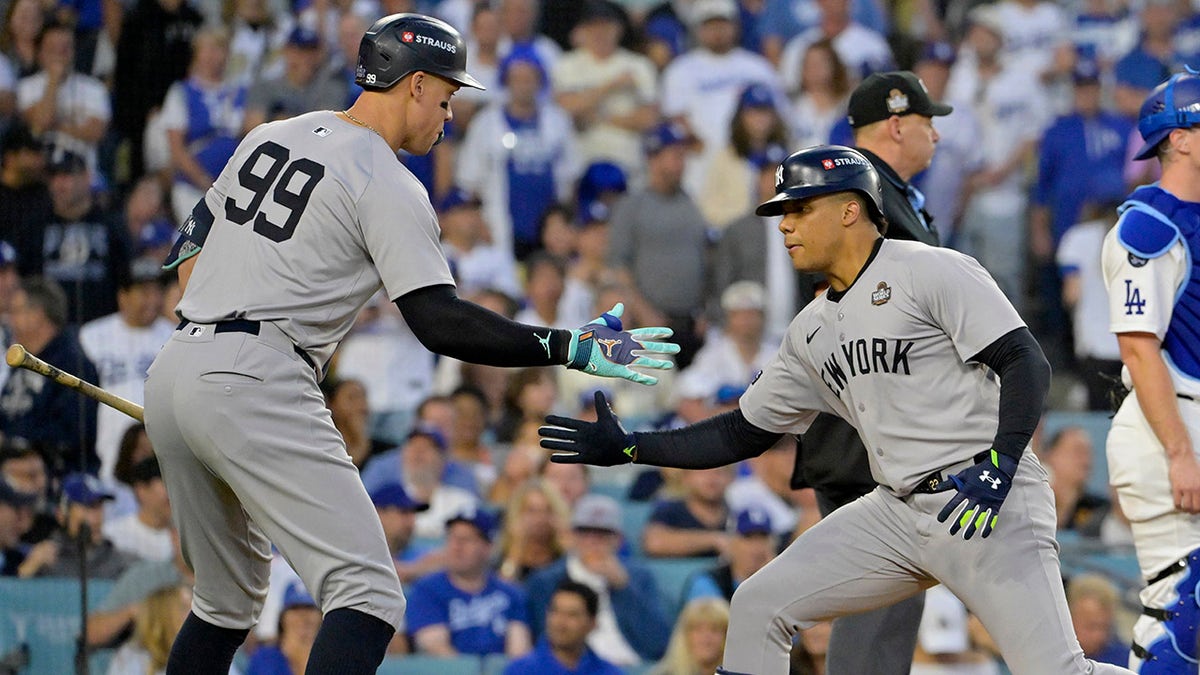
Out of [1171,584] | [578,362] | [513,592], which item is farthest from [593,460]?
[513,592]

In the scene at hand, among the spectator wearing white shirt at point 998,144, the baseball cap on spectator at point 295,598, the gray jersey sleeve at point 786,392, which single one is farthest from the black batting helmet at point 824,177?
the spectator wearing white shirt at point 998,144

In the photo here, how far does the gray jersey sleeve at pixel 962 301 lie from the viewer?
378 centimetres

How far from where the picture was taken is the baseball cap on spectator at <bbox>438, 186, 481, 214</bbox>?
355 inches

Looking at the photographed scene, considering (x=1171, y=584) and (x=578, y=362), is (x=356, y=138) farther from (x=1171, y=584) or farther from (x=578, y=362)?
(x=1171, y=584)

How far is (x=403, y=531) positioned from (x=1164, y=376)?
13.2 ft

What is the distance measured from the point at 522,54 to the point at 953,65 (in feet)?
9.01

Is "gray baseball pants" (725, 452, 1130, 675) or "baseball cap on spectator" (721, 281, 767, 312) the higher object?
"gray baseball pants" (725, 452, 1130, 675)

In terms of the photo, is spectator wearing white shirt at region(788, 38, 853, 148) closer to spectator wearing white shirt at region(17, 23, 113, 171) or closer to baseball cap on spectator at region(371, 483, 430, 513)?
baseball cap on spectator at region(371, 483, 430, 513)

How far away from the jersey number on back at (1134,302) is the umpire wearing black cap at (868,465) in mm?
575

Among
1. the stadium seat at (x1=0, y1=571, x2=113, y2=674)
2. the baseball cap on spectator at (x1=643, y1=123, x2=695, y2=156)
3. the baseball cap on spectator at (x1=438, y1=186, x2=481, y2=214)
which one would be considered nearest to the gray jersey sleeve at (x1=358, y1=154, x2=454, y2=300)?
the stadium seat at (x1=0, y1=571, x2=113, y2=674)

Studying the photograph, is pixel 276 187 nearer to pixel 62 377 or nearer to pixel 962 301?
pixel 62 377

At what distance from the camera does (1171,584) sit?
14.9ft

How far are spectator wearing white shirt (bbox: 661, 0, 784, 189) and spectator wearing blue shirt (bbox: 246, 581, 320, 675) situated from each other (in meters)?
4.13

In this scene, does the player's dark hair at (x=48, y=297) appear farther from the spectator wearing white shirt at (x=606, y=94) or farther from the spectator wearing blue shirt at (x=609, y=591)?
the spectator wearing white shirt at (x=606, y=94)
